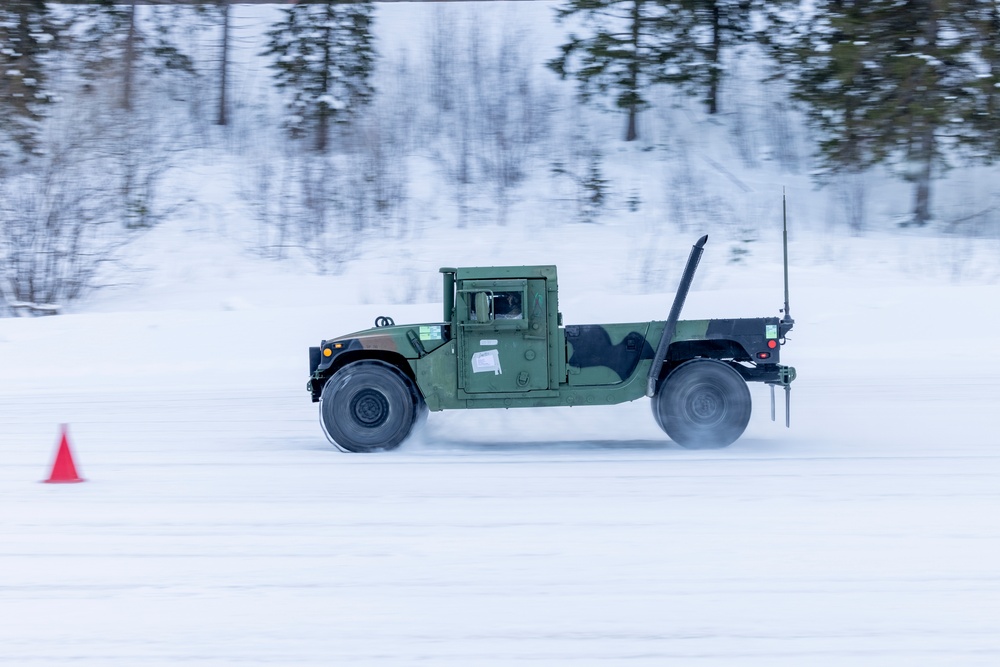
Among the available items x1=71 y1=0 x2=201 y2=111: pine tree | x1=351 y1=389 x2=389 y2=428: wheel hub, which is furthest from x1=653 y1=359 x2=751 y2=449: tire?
x1=71 y1=0 x2=201 y2=111: pine tree

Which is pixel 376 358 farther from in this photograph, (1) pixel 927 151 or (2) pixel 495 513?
(1) pixel 927 151

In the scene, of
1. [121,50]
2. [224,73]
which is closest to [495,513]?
[224,73]

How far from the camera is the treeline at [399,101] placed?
20.2m

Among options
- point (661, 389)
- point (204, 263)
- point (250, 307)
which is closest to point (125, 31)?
point (204, 263)

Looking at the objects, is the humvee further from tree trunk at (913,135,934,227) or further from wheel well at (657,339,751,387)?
tree trunk at (913,135,934,227)

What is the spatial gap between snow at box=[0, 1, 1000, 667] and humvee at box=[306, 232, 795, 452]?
36cm

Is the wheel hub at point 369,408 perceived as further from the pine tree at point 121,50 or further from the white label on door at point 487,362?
the pine tree at point 121,50

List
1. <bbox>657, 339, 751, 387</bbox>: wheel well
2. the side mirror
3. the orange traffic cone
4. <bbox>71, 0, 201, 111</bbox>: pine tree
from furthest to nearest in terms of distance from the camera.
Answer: <bbox>71, 0, 201, 111</bbox>: pine tree, <bbox>657, 339, 751, 387</bbox>: wheel well, the side mirror, the orange traffic cone

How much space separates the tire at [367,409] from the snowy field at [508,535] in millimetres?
230

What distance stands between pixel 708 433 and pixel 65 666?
228 inches

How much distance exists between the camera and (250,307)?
17.6 m

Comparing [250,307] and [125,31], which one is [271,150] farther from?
[250,307]

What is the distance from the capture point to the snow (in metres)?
4.73

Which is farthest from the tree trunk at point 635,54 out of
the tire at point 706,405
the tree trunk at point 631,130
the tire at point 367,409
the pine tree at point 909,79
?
the tire at point 367,409
